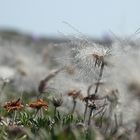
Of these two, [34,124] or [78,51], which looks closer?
[34,124]

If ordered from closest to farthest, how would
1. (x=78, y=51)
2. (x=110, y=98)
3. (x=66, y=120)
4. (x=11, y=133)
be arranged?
(x=11, y=133) → (x=110, y=98) → (x=66, y=120) → (x=78, y=51)

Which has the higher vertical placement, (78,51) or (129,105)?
(78,51)

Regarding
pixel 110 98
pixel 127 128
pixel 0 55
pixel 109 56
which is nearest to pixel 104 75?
pixel 109 56

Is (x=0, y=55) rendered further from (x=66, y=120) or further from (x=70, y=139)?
(x=70, y=139)

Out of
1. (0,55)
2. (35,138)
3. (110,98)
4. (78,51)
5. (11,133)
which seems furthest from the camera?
(0,55)

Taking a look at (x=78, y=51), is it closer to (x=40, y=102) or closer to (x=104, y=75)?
(x=104, y=75)

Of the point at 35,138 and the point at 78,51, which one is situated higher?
the point at 78,51

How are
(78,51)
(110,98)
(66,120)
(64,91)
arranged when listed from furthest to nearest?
(64,91)
(78,51)
(66,120)
(110,98)

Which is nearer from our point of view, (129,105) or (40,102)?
(129,105)

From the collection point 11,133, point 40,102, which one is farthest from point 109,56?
point 11,133
